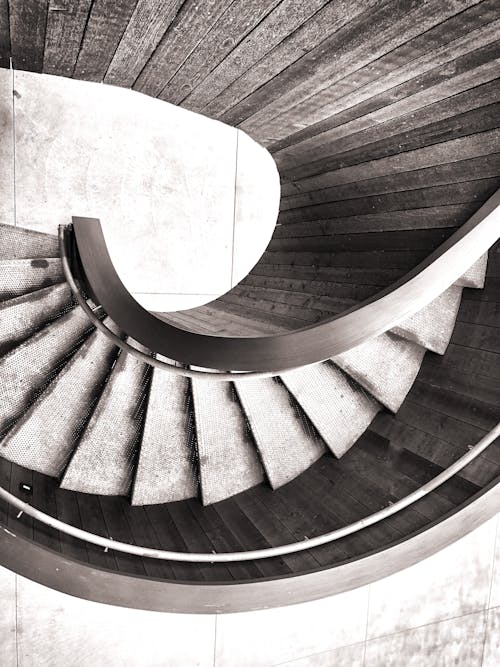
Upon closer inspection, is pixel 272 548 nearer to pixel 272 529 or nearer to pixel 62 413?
pixel 272 529

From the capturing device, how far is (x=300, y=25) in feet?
5.74

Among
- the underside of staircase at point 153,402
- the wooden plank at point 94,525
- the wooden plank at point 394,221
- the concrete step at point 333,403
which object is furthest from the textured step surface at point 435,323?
the wooden plank at point 94,525

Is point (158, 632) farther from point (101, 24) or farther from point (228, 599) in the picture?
point (101, 24)

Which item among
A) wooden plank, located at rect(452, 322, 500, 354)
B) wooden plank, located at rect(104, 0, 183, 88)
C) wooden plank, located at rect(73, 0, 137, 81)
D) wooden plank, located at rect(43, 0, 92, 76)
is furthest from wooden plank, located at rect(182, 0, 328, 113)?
wooden plank, located at rect(452, 322, 500, 354)

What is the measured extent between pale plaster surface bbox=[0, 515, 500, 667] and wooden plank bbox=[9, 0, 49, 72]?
2.00 m

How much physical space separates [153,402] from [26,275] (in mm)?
782

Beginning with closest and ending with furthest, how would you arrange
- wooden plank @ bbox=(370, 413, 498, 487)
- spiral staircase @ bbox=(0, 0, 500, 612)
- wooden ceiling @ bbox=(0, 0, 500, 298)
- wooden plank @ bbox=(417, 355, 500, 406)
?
1. wooden ceiling @ bbox=(0, 0, 500, 298)
2. spiral staircase @ bbox=(0, 0, 500, 612)
3. wooden plank @ bbox=(370, 413, 498, 487)
4. wooden plank @ bbox=(417, 355, 500, 406)

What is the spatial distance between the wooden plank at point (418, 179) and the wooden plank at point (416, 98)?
0.59ft

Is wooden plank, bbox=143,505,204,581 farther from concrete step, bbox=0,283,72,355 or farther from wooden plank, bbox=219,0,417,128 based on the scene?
wooden plank, bbox=219,0,417,128

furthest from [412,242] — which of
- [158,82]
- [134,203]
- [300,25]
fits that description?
[134,203]

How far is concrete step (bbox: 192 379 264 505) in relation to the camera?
241cm

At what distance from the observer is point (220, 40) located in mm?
1896

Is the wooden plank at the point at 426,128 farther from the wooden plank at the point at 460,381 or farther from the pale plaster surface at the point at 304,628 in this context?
the pale plaster surface at the point at 304,628

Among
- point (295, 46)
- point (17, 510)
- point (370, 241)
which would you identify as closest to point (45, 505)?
point (17, 510)
